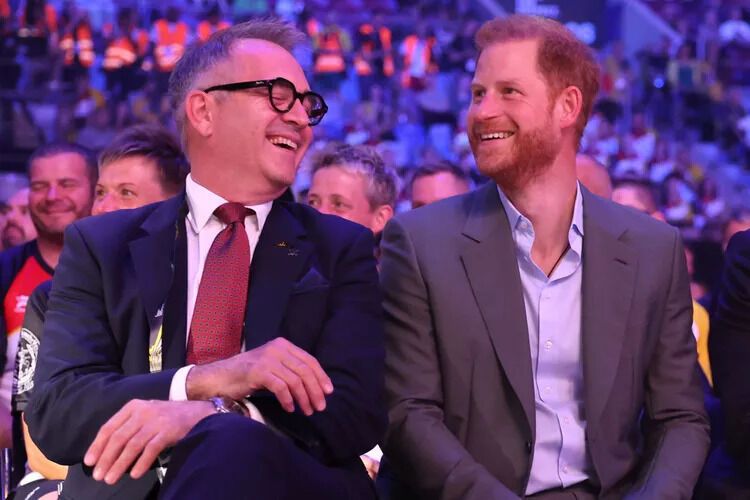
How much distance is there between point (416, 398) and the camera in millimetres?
2775

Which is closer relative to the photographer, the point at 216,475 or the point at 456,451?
the point at 216,475

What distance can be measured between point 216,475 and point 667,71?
11.2 m

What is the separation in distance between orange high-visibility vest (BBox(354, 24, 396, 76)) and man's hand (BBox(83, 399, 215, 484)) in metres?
9.73

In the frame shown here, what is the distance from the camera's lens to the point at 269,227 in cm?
272

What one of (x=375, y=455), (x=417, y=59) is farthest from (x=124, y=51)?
(x=375, y=455)

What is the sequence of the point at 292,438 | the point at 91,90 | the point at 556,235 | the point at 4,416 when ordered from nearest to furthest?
the point at 292,438 → the point at 556,235 → the point at 4,416 → the point at 91,90

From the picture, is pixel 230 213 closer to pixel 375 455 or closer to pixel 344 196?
pixel 375 455

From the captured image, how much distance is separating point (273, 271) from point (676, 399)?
1.06m

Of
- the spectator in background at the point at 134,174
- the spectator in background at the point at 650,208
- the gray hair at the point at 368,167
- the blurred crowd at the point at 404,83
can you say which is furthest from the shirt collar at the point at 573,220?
the blurred crowd at the point at 404,83

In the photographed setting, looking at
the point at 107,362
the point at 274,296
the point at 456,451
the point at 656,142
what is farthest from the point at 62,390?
the point at 656,142

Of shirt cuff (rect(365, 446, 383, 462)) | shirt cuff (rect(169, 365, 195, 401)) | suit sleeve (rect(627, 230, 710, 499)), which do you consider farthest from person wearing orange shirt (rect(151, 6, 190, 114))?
shirt cuff (rect(169, 365, 195, 401))

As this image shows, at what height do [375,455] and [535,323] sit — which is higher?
[535,323]

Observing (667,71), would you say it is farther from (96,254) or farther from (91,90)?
(96,254)

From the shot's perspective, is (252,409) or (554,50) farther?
(554,50)
